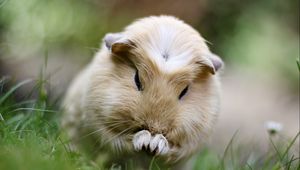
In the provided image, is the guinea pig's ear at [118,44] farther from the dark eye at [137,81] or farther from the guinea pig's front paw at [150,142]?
the guinea pig's front paw at [150,142]

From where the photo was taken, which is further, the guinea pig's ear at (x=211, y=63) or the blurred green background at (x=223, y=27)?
the blurred green background at (x=223, y=27)

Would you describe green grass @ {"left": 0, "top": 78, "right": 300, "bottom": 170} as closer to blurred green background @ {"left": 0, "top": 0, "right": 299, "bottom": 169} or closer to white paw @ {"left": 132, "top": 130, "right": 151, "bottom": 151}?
white paw @ {"left": 132, "top": 130, "right": 151, "bottom": 151}

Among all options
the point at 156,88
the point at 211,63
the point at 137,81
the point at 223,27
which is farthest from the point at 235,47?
the point at 156,88

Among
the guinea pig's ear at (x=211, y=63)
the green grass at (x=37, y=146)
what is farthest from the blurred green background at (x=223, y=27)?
the green grass at (x=37, y=146)

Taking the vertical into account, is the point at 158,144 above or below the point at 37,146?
below

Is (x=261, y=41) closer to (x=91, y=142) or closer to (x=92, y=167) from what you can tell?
(x=91, y=142)

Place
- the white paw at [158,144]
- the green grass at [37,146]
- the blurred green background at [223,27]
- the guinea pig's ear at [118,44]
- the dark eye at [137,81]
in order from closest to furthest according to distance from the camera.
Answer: the green grass at [37,146] < the white paw at [158,144] < the dark eye at [137,81] < the guinea pig's ear at [118,44] < the blurred green background at [223,27]

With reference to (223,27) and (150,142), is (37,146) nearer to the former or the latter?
(150,142)
